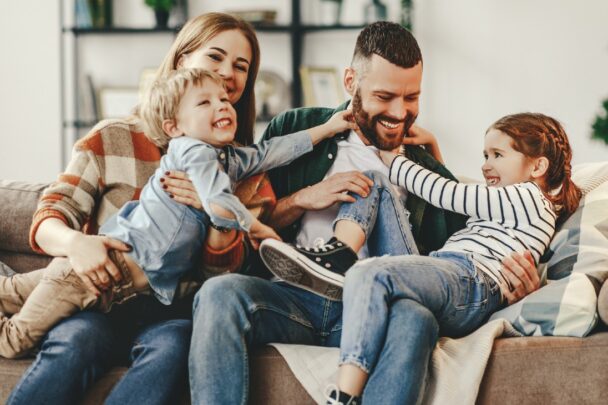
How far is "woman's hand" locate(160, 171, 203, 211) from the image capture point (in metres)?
1.85

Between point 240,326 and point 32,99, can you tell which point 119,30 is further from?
point 240,326

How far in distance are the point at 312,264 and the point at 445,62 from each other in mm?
3022

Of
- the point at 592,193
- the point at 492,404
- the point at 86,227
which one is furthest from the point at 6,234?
the point at 592,193

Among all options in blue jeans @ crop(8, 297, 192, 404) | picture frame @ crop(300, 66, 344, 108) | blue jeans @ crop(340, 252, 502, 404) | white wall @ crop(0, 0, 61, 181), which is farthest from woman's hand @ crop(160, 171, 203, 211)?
white wall @ crop(0, 0, 61, 181)

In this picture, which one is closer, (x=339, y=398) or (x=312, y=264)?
(x=339, y=398)

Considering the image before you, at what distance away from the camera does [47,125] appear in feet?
15.9

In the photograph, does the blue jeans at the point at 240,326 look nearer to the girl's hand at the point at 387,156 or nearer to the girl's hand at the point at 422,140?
the girl's hand at the point at 387,156

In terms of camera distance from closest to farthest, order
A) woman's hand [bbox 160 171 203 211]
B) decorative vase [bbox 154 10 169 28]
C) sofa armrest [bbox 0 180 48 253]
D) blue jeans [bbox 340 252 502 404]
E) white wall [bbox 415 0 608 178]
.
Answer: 1. blue jeans [bbox 340 252 502 404]
2. woman's hand [bbox 160 171 203 211]
3. sofa armrest [bbox 0 180 48 253]
4. white wall [bbox 415 0 608 178]
5. decorative vase [bbox 154 10 169 28]

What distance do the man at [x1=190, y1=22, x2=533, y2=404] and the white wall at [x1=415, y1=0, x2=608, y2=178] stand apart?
90.5 inches

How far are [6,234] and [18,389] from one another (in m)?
0.72

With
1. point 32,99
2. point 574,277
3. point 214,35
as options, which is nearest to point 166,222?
point 214,35

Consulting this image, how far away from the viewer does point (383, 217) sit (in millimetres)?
2070

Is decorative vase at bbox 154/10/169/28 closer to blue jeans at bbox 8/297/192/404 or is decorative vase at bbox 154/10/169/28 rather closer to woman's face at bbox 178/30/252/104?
woman's face at bbox 178/30/252/104

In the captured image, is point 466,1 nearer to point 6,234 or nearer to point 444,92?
point 444,92
